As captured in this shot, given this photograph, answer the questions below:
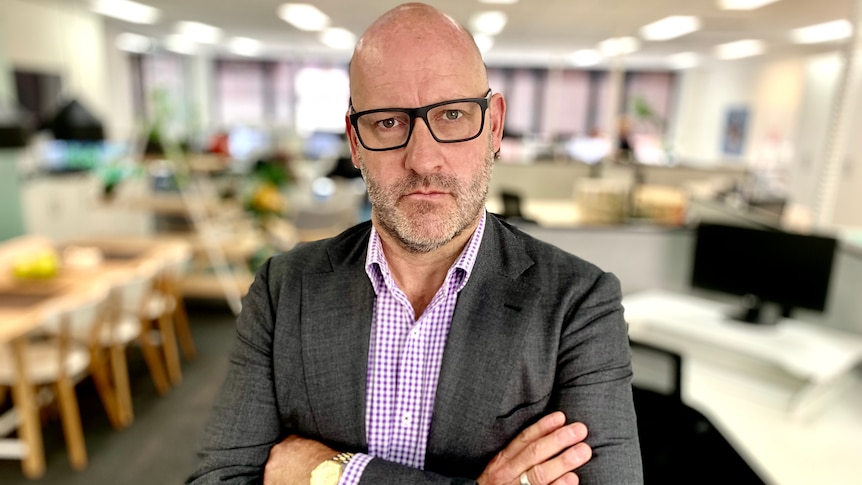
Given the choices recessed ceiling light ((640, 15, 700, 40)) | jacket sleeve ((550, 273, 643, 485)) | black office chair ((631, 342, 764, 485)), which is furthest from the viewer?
recessed ceiling light ((640, 15, 700, 40))

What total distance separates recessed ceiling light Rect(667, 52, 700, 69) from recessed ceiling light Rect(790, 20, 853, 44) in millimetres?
2683

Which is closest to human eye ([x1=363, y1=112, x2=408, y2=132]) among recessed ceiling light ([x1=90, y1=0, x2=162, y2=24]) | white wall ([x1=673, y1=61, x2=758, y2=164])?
recessed ceiling light ([x1=90, y1=0, x2=162, y2=24])

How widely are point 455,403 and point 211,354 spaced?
3.95 metres

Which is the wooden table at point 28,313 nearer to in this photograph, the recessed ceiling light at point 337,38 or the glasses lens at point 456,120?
the glasses lens at point 456,120

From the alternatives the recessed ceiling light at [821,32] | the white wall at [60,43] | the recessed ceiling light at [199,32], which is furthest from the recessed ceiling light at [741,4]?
the recessed ceiling light at [199,32]

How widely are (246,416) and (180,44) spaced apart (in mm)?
12619

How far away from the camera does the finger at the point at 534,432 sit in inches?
36.3

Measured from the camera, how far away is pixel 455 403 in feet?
Answer: 3.17

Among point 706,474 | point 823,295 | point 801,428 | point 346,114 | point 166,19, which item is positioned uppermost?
point 166,19

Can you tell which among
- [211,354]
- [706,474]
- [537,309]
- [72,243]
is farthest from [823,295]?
[72,243]

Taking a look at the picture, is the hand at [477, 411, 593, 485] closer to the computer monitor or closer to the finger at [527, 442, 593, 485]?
the finger at [527, 442, 593, 485]

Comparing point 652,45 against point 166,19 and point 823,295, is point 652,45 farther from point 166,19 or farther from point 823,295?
point 823,295

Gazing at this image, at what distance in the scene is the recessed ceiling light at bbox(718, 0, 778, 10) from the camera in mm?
5844

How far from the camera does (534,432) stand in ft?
3.05
